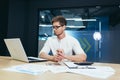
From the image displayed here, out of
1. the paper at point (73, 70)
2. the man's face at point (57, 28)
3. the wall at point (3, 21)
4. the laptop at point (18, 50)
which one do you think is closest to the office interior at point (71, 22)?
the wall at point (3, 21)

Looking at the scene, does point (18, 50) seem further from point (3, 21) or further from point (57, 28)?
point (3, 21)

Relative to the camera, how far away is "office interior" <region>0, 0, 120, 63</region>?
4.47 metres

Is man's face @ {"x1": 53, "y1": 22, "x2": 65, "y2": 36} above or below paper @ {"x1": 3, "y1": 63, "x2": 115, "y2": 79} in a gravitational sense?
above

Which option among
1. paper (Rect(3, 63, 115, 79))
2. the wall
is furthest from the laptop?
the wall

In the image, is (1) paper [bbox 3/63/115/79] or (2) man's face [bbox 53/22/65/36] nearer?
(1) paper [bbox 3/63/115/79]

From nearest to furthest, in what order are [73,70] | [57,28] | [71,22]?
1. [73,70]
2. [57,28]
3. [71,22]

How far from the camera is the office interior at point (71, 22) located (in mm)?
4469

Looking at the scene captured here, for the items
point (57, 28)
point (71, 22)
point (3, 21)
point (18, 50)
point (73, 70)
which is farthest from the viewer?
point (71, 22)

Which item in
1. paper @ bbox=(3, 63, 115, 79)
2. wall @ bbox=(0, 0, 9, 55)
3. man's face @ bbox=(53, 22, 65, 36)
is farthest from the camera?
wall @ bbox=(0, 0, 9, 55)

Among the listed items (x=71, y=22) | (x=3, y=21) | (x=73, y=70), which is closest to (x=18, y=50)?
(x=73, y=70)

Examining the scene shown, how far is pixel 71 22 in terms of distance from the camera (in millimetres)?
4820

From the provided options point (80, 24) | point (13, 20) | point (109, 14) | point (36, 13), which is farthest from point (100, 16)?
point (13, 20)

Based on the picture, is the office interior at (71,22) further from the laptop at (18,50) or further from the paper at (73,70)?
the paper at (73,70)

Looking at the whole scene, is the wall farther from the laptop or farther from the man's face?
the laptop
